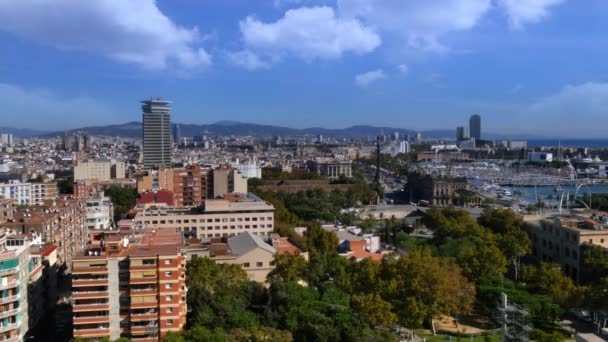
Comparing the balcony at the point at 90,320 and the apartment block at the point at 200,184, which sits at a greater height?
the apartment block at the point at 200,184

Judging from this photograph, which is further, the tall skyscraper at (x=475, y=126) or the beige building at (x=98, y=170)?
the tall skyscraper at (x=475, y=126)

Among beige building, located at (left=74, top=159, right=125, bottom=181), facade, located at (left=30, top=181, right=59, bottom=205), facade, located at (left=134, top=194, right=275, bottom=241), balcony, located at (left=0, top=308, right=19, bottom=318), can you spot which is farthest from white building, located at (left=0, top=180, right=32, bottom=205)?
balcony, located at (left=0, top=308, right=19, bottom=318)

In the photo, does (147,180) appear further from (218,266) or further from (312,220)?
(218,266)

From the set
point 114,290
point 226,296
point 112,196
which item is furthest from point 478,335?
point 112,196

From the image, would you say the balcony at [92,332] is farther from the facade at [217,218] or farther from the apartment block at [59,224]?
the facade at [217,218]

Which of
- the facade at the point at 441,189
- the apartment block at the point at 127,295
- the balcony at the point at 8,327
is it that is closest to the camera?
the balcony at the point at 8,327

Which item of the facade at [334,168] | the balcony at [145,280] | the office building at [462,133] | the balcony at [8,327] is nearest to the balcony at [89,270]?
the balcony at [145,280]

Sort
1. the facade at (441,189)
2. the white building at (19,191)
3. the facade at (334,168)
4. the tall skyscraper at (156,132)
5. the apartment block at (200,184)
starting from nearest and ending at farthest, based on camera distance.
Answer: the apartment block at (200,184)
the white building at (19,191)
the facade at (441,189)
the facade at (334,168)
the tall skyscraper at (156,132)

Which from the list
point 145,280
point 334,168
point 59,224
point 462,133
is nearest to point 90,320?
point 145,280
